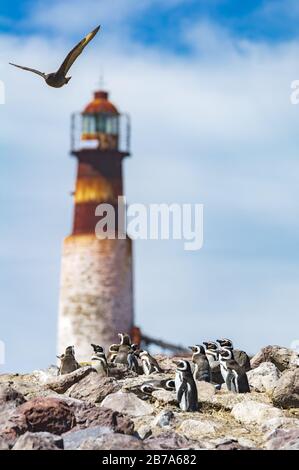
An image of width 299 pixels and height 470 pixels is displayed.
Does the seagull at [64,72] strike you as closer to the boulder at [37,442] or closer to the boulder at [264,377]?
the boulder at [264,377]

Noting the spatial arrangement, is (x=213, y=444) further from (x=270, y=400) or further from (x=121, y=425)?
(x=270, y=400)

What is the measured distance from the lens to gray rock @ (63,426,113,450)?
26.7 m

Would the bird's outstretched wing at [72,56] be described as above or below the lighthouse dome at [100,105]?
below

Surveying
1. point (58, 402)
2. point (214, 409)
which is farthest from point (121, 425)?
point (214, 409)

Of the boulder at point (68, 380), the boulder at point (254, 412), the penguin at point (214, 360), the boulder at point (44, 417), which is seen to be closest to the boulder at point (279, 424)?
the boulder at point (254, 412)

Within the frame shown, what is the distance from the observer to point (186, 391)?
3145cm

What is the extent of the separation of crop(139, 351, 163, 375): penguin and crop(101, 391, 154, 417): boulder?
4.75 m

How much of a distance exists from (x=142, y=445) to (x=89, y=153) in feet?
207

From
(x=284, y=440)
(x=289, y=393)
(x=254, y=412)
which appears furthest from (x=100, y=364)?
(x=284, y=440)

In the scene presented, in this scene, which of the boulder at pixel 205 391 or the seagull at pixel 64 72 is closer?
the boulder at pixel 205 391

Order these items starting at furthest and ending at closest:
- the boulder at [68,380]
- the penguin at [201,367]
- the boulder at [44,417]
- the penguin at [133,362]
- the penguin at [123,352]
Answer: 1. the penguin at [123,352]
2. the penguin at [133,362]
3. the penguin at [201,367]
4. the boulder at [68,380]
5. the boulder at [44,417]

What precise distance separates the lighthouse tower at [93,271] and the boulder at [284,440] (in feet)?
181

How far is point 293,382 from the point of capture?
32125 millimetres

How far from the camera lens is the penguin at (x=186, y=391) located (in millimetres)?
31250
